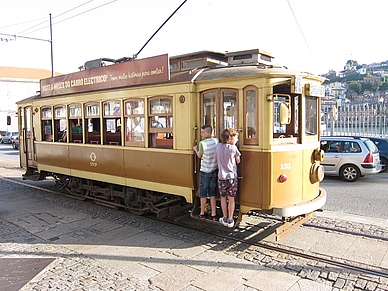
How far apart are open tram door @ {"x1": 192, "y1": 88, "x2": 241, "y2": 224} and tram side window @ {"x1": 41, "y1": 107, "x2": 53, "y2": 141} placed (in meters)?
5.32

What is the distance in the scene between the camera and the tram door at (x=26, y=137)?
10.7 m

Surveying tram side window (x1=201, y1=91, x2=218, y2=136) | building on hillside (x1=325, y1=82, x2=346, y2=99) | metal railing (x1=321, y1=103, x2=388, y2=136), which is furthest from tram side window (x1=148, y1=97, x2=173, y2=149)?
building on hillside (x1=325, y1=82, x2=346, y2=99)

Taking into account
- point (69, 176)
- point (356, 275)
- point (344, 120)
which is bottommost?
point (356, 275)

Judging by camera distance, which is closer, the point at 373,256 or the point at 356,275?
the point at 356,275

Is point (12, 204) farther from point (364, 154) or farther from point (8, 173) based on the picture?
point (364, 154)

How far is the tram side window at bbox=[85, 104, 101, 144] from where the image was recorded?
8116 millimetres

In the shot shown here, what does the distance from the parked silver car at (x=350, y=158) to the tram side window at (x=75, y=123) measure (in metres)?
8.04

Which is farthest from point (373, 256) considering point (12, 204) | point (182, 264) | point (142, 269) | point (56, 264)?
point (12, 204)

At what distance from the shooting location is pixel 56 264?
5.18 m

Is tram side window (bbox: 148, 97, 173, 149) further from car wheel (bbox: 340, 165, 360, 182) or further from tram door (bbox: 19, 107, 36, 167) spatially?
car wheel (bbox: 340, 165, 360, 182)

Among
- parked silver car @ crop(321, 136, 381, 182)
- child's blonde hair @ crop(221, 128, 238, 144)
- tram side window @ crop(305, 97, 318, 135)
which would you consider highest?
tram side window @ crop(305, 97, 318, 135)

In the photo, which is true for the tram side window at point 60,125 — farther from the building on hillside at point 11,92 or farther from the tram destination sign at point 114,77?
the building on hillside at point 11,92

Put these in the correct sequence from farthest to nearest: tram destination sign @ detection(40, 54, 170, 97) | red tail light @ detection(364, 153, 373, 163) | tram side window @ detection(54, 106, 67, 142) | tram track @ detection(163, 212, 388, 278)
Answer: red tail light @ detection(364, 153, 373, 163) → tram side window @ detection(54, 106, 67, 142) → tram destination sign @ detection(40, 54, 170, 97) → tram track @ detection(163, 212, 388, 278)

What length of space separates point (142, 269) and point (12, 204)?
5593 millimetres
